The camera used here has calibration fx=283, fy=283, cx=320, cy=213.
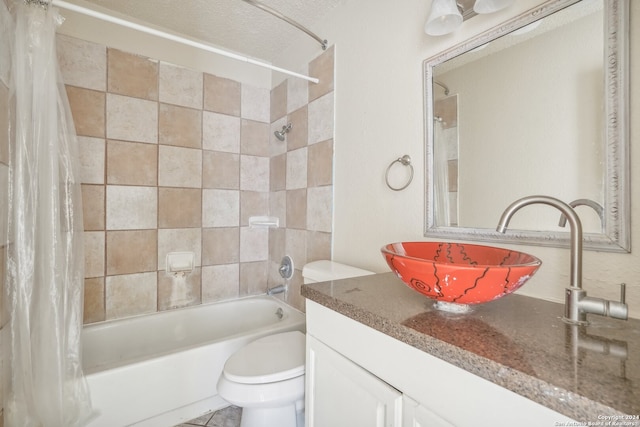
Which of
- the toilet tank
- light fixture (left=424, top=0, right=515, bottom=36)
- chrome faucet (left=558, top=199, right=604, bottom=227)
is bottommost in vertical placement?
the toilet tank

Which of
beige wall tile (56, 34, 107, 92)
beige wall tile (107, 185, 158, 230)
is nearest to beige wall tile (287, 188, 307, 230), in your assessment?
beige wall tile (107, 185, 158, 230)

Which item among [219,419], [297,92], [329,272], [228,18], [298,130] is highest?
[228,18]

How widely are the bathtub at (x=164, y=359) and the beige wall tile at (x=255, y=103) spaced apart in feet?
4.60

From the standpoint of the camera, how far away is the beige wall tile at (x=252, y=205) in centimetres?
213

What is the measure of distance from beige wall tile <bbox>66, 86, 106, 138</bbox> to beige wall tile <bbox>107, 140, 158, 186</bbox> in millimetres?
100

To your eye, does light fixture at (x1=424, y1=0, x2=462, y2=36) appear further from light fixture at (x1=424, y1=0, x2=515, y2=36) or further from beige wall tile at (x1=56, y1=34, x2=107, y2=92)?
beige wall tile at (x1=56, y1=34, x2=107, y2=92)

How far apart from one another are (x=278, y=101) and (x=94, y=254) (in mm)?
1556

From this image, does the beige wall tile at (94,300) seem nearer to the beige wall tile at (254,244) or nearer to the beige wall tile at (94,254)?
the beige wall tile at (94,254)

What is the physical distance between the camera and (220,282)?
2.05 metres

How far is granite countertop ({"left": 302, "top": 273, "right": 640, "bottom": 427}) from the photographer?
1.31ft

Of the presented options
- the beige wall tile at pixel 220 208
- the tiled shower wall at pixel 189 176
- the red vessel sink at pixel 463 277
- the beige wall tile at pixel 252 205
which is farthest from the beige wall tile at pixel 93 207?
the red vessel sink at pixel 463 277

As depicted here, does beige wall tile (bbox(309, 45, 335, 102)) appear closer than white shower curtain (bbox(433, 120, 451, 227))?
No

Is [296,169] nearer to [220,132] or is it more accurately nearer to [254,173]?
[254,173]

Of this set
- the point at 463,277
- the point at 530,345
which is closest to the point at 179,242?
the point at 463,277
